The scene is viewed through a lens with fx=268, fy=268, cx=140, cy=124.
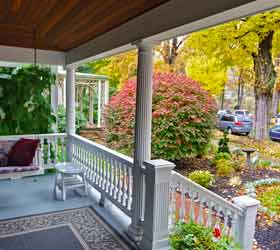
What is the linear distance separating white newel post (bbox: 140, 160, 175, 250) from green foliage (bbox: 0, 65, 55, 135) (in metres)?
3.69

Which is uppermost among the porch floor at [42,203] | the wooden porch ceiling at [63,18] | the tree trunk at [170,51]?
the tree trunk at [170,51]

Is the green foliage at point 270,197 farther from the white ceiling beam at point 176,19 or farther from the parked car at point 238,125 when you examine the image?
the parked car at point 238,125

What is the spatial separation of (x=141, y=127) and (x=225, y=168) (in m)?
3.06

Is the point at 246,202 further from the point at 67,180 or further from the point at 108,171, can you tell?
the point at 67,180

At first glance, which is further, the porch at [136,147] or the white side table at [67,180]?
the white side table at [67,180]

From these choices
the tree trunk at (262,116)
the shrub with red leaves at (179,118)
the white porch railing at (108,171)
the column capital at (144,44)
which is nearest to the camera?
the column capital at (144,44)

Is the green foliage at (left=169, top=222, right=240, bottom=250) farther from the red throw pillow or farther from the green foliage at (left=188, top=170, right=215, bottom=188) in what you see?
the red throw pillow

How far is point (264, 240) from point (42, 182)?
3.98m

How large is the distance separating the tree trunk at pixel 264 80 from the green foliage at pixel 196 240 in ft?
18.9

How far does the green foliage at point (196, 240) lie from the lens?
2139 mm

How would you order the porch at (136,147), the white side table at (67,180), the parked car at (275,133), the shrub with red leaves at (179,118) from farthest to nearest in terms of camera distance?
the parked car at (275,133)
the shrub with red leaves at (179,118)
the white side table at (67,180)
the porch at (136,147)

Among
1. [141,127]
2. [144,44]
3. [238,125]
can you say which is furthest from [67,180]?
[238,125]

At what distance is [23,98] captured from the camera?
5.54 m

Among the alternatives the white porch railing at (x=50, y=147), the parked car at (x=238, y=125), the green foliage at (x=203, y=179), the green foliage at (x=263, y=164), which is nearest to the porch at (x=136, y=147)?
the white porch railing at (x=50, y=147)
